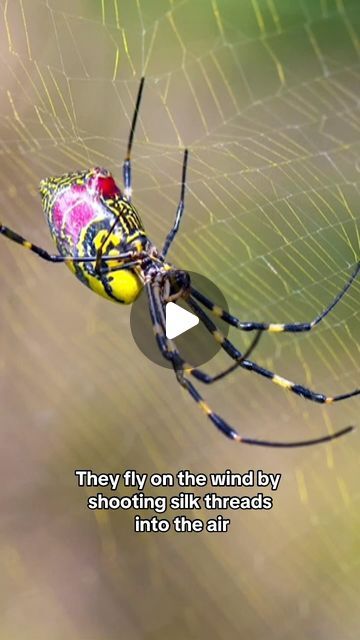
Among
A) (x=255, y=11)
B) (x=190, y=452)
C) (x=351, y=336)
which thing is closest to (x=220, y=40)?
(x=255, y=11)

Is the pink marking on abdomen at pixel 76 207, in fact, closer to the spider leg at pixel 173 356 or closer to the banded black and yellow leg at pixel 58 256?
the banded black and yellow leg at pixel 58 256

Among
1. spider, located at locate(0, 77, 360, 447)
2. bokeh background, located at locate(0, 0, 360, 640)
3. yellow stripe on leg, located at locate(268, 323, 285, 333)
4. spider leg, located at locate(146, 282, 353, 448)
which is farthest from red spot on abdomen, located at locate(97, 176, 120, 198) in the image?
bokeh background, located at locate(0, 0, 360, 640)

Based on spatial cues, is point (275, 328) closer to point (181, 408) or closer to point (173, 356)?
point (173, 356)

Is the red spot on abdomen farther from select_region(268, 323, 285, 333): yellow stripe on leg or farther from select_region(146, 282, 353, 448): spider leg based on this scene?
select_region(268, 323, 285, 333): yellow stripe on leg

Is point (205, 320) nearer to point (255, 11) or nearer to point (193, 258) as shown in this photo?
point (193, 258)

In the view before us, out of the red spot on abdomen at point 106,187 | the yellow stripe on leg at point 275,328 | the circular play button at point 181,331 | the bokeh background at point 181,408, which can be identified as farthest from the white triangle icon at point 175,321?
the bokeh background at point 181,408
